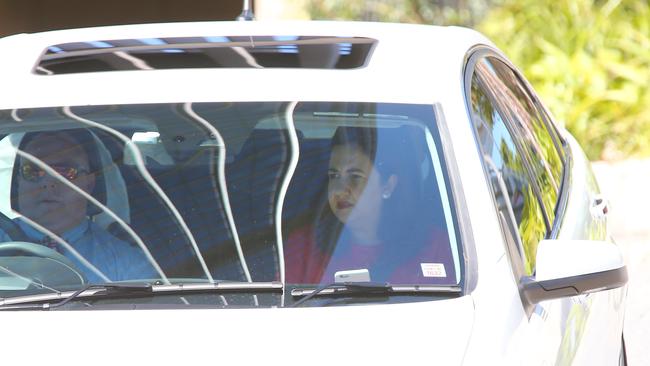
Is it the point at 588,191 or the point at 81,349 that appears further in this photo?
the point at 588,191

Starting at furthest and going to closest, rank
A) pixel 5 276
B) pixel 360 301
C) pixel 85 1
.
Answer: pixel 85 1, pixel 5 276, pixel 360 301

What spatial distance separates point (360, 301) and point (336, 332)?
18 cm

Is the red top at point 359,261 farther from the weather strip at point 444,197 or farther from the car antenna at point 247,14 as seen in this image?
the car antenna at point 247,14

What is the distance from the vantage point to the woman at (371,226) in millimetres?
3027

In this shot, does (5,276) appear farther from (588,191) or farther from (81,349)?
(588,191)

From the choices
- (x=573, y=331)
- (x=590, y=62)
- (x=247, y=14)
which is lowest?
(x=590, y=62)

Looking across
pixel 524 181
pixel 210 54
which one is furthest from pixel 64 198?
pixel 524 181

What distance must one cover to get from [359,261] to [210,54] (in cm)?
89

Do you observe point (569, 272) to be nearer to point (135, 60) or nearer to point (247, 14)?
point (135, 60)

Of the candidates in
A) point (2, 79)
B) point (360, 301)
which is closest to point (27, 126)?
point (2, 79)

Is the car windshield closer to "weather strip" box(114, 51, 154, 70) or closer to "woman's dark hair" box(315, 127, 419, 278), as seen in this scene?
"woman's dark hair" box(315, 127, 419, 278)

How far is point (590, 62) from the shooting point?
10188mm

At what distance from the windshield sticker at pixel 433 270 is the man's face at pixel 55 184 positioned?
0.97 metres

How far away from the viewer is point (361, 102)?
329 cm
